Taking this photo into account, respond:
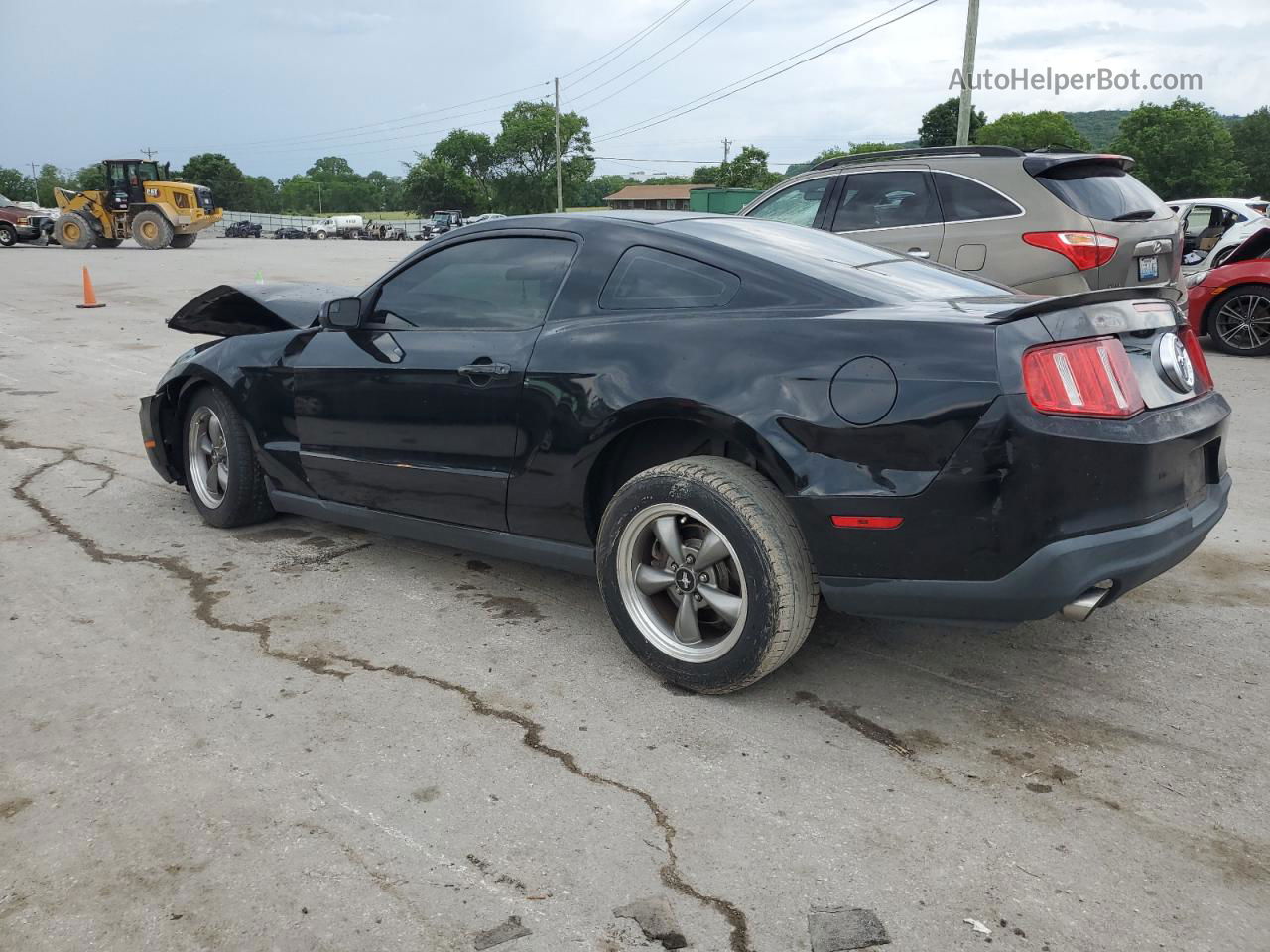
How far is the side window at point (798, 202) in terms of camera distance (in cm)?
873

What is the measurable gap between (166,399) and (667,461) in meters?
3.15

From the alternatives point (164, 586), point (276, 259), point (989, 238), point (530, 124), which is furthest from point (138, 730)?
point (530, 124)

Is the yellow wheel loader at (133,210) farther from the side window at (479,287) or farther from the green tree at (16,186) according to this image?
the green tree at (16,186)

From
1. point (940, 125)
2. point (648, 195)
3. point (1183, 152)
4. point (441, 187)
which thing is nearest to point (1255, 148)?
point (1183, 152)

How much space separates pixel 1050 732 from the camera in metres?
3.10

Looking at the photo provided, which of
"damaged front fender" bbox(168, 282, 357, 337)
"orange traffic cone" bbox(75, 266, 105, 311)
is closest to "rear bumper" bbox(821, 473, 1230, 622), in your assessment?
"damaged front fender" bbox(168, 282, 357, 337)

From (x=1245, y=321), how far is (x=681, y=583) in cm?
939

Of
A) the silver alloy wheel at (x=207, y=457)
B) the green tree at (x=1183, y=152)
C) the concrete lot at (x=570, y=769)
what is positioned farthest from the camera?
the green tree at (x=1183, y=152)

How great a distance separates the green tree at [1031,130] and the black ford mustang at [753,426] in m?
92.8

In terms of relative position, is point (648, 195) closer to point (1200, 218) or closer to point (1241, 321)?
point (1200, 218)

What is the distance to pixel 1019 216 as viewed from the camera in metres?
7.68

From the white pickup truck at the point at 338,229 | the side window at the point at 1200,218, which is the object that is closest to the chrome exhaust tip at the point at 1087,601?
the side window at the point at 1200,218

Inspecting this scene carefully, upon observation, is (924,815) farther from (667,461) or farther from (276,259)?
(276,259)

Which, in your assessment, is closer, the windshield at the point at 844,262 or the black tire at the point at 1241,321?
the windshield at the point at 844,262
